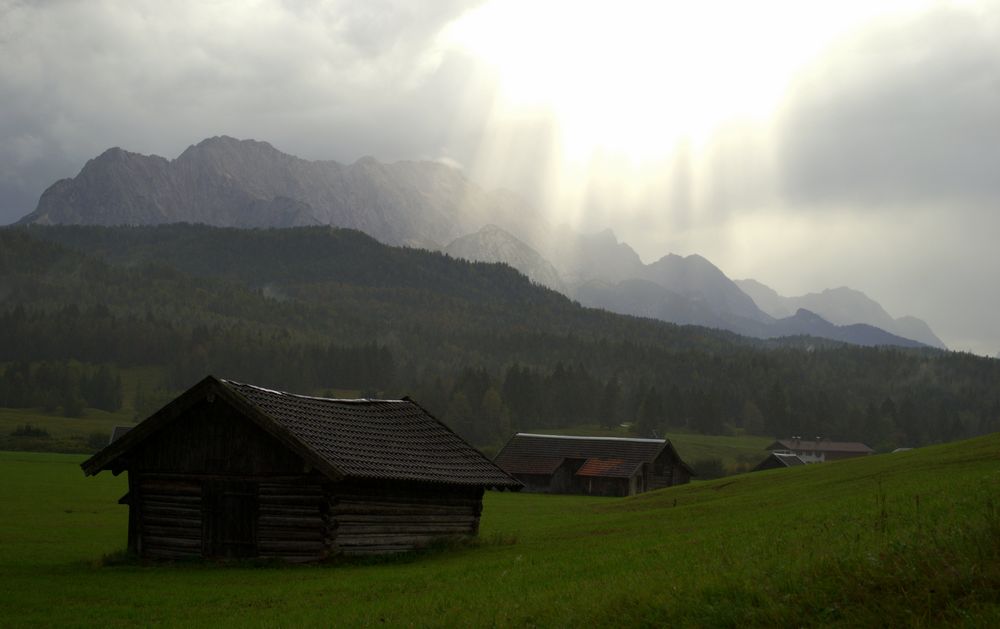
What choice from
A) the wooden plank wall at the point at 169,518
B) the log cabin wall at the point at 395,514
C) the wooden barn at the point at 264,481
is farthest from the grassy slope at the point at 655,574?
the wooden plank wall at the point at 169,518

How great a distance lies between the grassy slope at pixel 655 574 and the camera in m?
13.2

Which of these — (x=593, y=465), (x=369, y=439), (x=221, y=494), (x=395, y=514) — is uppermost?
(x=369, y=439)

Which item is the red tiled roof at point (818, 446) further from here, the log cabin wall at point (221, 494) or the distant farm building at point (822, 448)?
the log cabin wall at point (221, 494)

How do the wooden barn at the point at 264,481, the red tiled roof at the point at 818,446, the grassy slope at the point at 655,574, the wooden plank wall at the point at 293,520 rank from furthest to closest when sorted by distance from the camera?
1. the red tiled roof at the point at 818,446
2. the wooden barn at the point at 264,481
3. the wooden plank wall at the point at 293,520
4. the grassy slope at the point at 655,574

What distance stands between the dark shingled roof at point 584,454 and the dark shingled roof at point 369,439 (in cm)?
6291

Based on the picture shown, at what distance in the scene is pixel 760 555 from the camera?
18125mm

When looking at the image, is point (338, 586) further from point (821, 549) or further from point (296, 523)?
point (821, 549)

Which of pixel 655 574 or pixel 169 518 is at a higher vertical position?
pixel 655 574

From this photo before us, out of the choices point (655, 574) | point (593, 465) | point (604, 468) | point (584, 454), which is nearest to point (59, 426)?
point (584, 454)

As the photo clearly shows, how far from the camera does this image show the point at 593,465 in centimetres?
10194

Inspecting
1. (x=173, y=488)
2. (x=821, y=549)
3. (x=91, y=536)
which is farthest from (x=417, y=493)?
(x=821, y=549)

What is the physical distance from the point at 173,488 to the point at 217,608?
11302 mm

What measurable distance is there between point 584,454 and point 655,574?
86305 millimetres

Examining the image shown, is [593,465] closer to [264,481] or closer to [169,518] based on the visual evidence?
[169,518]
